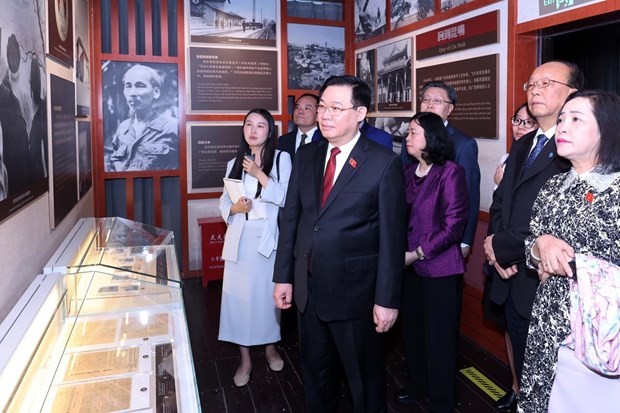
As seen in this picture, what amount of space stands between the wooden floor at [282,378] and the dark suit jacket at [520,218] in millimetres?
1003

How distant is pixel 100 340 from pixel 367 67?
4434 mm

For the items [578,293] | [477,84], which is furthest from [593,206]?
[477,84]

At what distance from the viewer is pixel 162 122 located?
5125 mm

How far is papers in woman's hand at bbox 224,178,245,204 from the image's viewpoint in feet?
9.74

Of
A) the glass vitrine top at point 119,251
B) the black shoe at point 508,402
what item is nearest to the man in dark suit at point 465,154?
the black shoe at point 508,402

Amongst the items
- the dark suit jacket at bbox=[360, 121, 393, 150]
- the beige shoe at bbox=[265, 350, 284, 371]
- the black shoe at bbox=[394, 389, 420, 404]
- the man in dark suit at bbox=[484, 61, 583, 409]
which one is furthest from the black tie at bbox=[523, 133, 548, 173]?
the beige shoe at bbox=[265, 350, 284, 371]

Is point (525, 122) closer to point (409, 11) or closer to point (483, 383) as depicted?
point (483, 383)

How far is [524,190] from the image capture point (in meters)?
2.13

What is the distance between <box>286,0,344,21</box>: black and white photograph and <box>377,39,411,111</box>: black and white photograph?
0.96 meters

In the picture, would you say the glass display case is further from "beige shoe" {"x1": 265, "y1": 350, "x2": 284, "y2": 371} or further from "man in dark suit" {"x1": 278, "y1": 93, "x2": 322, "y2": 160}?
"man in dark suit" {"x1": 278, "y1": 93, "x2": 322, "y2": 160}

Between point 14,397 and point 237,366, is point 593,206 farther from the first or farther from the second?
point 237,366

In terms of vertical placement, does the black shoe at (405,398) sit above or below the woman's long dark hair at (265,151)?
below

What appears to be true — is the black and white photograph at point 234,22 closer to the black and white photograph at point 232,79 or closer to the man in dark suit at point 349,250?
the black and white photograph at point 232,79

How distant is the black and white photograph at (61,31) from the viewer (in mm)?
2387
